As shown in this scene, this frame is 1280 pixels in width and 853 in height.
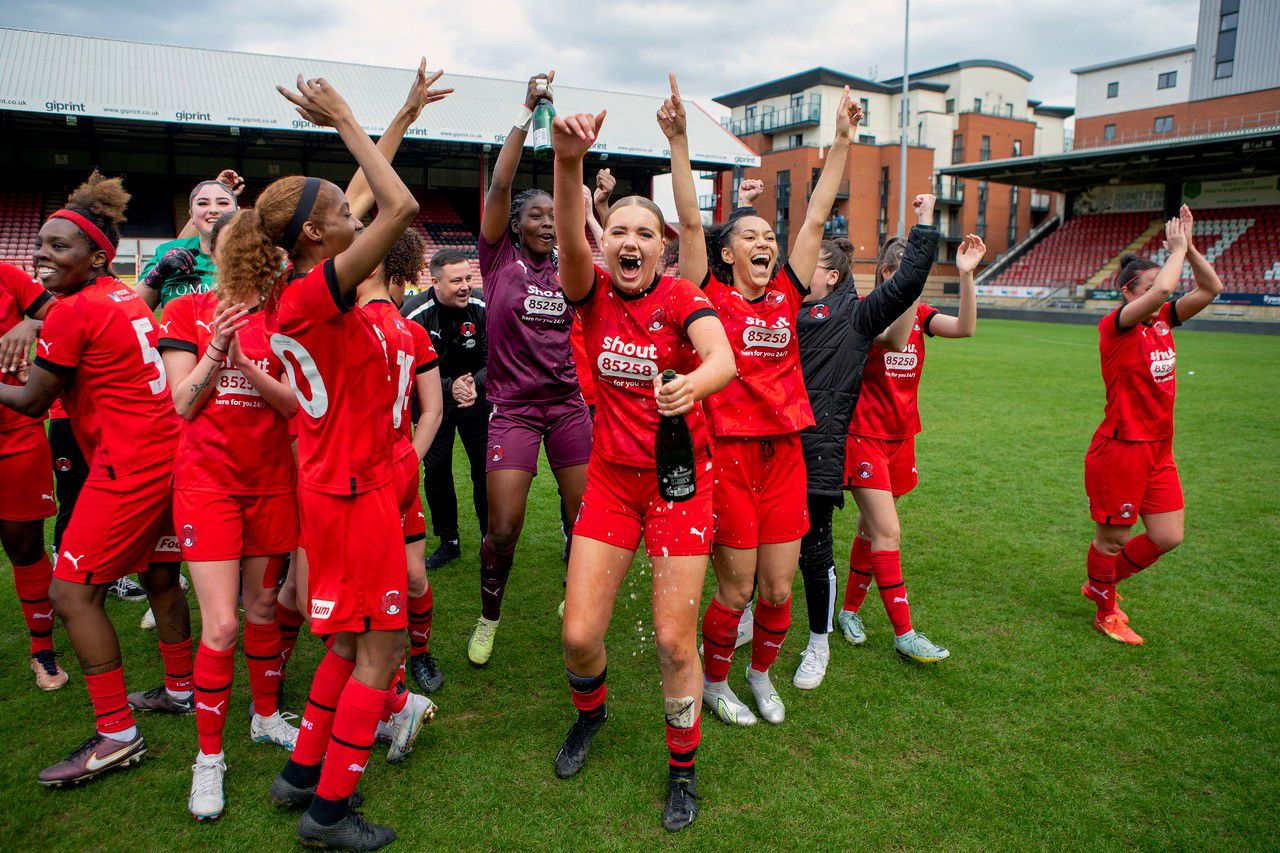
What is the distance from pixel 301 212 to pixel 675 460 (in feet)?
5.36

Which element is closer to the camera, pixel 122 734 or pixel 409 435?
pixel 122 734

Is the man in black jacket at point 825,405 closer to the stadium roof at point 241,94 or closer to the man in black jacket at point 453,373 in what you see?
the man in black jacket at point 453,373

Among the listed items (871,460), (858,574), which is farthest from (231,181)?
(858,574)

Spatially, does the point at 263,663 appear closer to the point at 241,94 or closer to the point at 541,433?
A: the point at 541,433

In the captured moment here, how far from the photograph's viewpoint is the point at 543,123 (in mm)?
3793

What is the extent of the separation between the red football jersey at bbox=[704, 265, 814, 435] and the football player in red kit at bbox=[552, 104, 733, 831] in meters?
0.43

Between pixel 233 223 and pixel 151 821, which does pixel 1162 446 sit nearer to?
pixel 233 223

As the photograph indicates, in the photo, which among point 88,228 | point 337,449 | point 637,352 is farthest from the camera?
point 88,228

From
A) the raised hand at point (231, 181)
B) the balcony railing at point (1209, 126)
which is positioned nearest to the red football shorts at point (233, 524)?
the raised hand at point (231, 181)

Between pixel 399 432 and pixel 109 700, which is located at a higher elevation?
pixel 399 432

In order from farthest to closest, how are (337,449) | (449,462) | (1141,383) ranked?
1. (449,462)
2. (1141,383)
3. (337,449)

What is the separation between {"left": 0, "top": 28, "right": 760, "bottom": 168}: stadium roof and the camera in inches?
923

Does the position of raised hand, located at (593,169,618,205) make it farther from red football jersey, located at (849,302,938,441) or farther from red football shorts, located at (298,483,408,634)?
red football shorts, located at (298,483,408,634)

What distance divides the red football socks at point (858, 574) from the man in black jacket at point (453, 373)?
8.13ft
